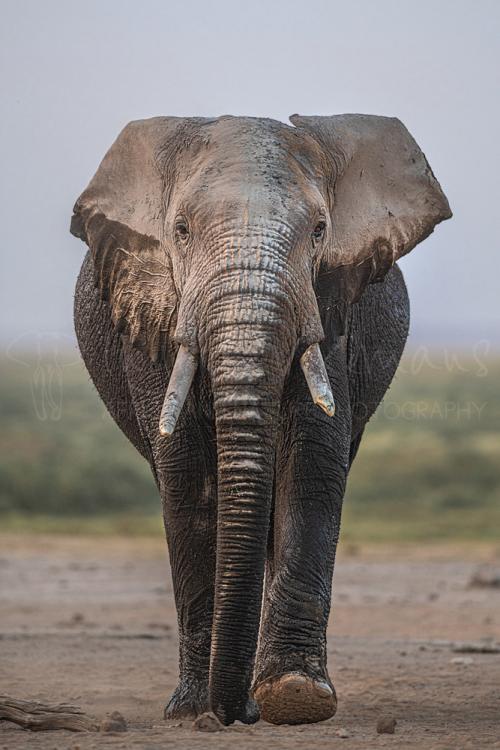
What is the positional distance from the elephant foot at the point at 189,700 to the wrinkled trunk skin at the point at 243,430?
1266mm

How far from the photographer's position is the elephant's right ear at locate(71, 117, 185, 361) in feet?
26.9

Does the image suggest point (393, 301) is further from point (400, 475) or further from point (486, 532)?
point (400, 475)

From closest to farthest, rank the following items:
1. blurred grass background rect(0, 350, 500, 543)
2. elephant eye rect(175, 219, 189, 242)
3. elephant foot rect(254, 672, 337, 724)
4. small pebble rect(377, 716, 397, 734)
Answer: small pebble rect(377, 716, 397, 734) → elephant eye rect(175, 219, 189, 242) → elephant foot rect(254, 672, 337, 724) → blurred grass background rect(0, 350, 500, 543)

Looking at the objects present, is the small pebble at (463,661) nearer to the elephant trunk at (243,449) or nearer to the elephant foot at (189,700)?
the elephant foot at (189,700)

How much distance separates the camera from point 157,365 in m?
8.55

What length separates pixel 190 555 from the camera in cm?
861

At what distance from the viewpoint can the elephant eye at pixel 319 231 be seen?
7.83 metres

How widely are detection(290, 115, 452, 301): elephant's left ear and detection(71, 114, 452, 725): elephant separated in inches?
0.4

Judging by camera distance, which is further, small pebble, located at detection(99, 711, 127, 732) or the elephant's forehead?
the elephant's forehead

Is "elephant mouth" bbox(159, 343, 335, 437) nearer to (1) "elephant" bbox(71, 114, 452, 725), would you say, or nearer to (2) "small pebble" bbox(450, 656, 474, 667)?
A: (1) "elephant" bbox(71, 114, 452, 725)

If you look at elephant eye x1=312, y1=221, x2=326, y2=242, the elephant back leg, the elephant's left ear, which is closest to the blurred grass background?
the elephant back leg

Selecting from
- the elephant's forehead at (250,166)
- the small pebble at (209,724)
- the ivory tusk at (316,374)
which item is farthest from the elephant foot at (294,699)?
the elephant's forehead at (250,166)

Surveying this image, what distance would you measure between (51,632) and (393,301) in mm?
4609

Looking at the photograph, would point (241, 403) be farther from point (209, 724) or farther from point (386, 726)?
point (386, 726)
